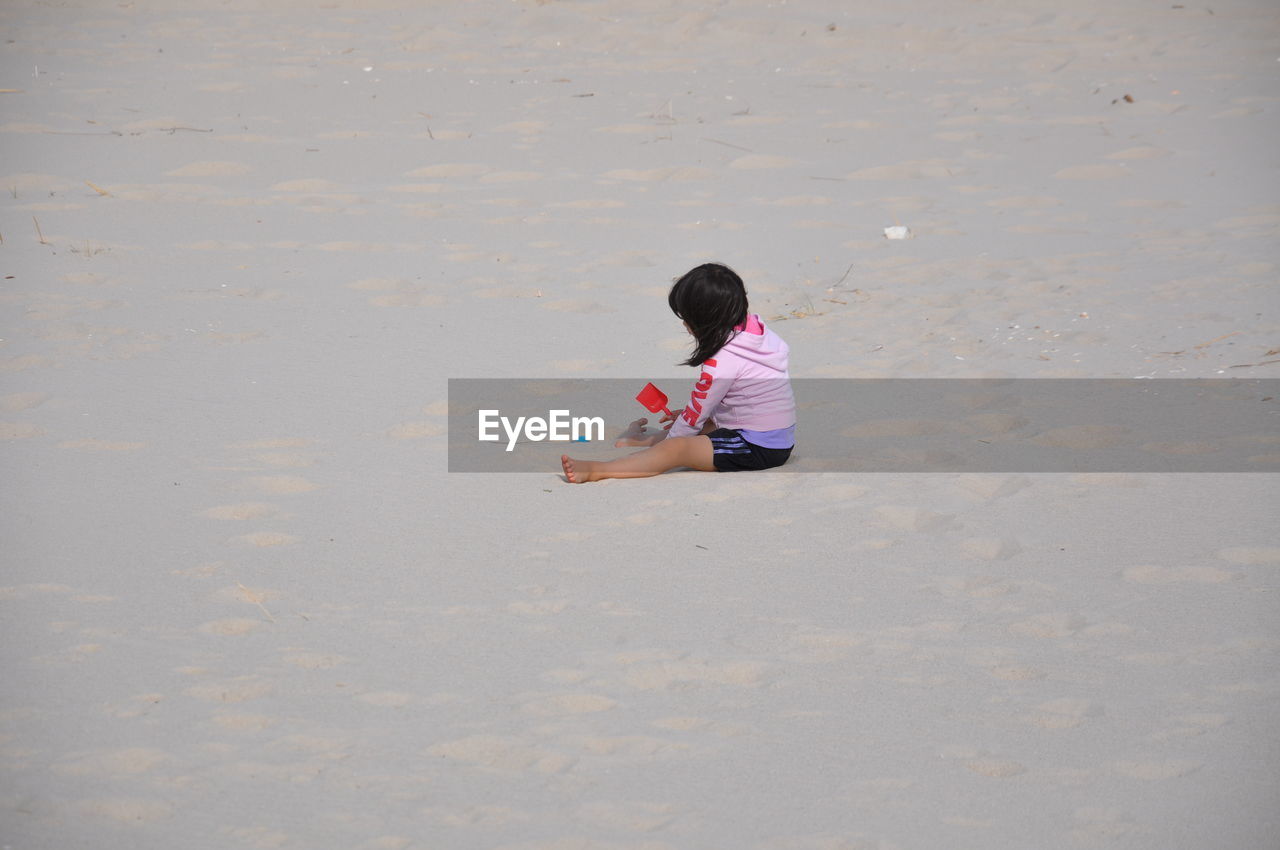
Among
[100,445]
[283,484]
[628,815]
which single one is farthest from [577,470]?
[628,815]

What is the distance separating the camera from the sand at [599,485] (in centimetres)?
259

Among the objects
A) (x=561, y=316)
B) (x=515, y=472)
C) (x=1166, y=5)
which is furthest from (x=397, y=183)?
(x=1166, y=5)

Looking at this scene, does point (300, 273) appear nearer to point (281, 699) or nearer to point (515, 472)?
point (515, 472)

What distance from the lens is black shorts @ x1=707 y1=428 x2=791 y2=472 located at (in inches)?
164

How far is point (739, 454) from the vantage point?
4168 millimetres

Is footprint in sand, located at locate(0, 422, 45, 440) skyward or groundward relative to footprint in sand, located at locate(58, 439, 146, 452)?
skyward

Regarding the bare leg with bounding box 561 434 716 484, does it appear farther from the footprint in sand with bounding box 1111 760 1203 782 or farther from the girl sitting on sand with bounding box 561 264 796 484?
the footprint in sand with bounding box 1111 760 1203 782

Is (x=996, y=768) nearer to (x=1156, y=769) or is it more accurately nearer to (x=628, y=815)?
(x=1156, y=769)

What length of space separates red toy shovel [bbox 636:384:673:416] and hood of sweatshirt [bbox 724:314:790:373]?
0.39m

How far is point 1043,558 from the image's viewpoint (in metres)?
3.52

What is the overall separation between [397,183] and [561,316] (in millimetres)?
1892

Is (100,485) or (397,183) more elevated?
(397,183)

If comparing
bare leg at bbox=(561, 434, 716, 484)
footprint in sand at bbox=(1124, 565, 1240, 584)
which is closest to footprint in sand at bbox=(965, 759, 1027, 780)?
footprint in sand at bbox=(1124, 565, 1240, 584)

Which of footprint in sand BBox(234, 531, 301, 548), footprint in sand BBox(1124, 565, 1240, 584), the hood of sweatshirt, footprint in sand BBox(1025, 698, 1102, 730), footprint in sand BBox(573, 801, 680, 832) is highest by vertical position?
the hood of sweatshirt
